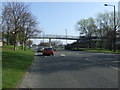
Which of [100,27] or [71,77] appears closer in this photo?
[71,77]

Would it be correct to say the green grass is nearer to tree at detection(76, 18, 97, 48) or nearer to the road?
the road

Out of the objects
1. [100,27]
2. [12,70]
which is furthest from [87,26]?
[12,70]

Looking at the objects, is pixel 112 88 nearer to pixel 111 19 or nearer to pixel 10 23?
pixel 10 23

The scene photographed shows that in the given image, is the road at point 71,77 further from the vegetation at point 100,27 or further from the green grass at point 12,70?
the vegetation at point 100,27

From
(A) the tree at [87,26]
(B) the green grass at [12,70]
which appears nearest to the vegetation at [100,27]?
(A) the tree at [87,26]

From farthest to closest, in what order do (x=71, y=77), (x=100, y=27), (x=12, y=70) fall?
(x=100, y=27), (x=12, y=70), (x=71, y=77)

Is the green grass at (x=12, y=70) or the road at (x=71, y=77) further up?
the green grass at (x=12, y=70)

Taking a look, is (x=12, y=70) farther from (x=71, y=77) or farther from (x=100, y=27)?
(x=100, y=27)

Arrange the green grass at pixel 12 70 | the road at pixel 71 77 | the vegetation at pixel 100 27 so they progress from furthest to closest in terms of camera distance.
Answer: the vegetation at pixel 100 27, the road at pixel 71 77, the green grass at pixel 12 70

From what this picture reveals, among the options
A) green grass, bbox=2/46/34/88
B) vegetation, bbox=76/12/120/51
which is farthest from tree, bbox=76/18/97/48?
green grass, bbox=2/46/34/88

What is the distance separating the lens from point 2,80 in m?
9.18

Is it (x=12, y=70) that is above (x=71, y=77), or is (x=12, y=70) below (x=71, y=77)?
above

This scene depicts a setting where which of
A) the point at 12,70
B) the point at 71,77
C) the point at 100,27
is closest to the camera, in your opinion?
the point at 71,77

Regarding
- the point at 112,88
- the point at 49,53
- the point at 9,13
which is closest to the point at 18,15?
the point at 9,13
